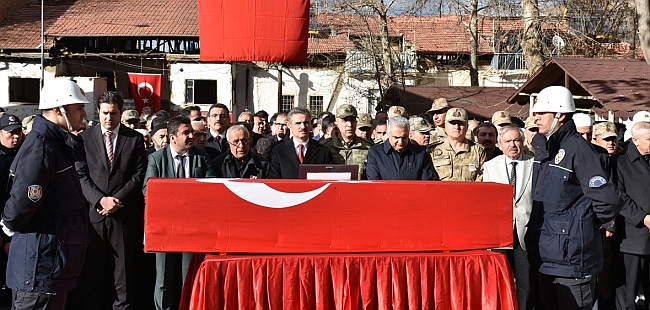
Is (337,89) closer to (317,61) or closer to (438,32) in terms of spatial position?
(317,61)

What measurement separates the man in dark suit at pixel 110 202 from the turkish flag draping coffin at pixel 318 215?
1616 mm

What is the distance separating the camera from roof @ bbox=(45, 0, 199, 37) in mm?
34469

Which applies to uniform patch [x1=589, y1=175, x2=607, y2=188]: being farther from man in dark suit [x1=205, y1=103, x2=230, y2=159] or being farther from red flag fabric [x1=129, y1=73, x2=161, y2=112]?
red flag fabric [x1=129, y1=73, x2=161, y2=112]

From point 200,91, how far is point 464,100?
17.3 metres

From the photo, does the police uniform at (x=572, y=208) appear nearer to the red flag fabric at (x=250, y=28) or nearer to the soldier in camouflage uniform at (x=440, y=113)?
the soldier in camouflage uniform at (x=440, y=113)

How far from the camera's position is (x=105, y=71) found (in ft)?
115

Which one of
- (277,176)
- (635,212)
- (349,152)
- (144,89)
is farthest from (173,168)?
(144,89)

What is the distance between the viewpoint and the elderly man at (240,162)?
6207 millimetres

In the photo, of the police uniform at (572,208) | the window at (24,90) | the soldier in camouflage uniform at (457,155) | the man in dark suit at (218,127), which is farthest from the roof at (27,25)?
the police uniform at (572,208)

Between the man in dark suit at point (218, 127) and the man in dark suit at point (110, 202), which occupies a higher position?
the man in dark suit at point (218, 127)

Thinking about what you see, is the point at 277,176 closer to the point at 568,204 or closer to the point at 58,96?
the point at 58,96

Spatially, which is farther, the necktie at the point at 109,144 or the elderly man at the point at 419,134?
the elderly man at the point at 419,134

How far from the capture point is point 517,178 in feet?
19.8

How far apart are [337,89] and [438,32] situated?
24.3 ft
